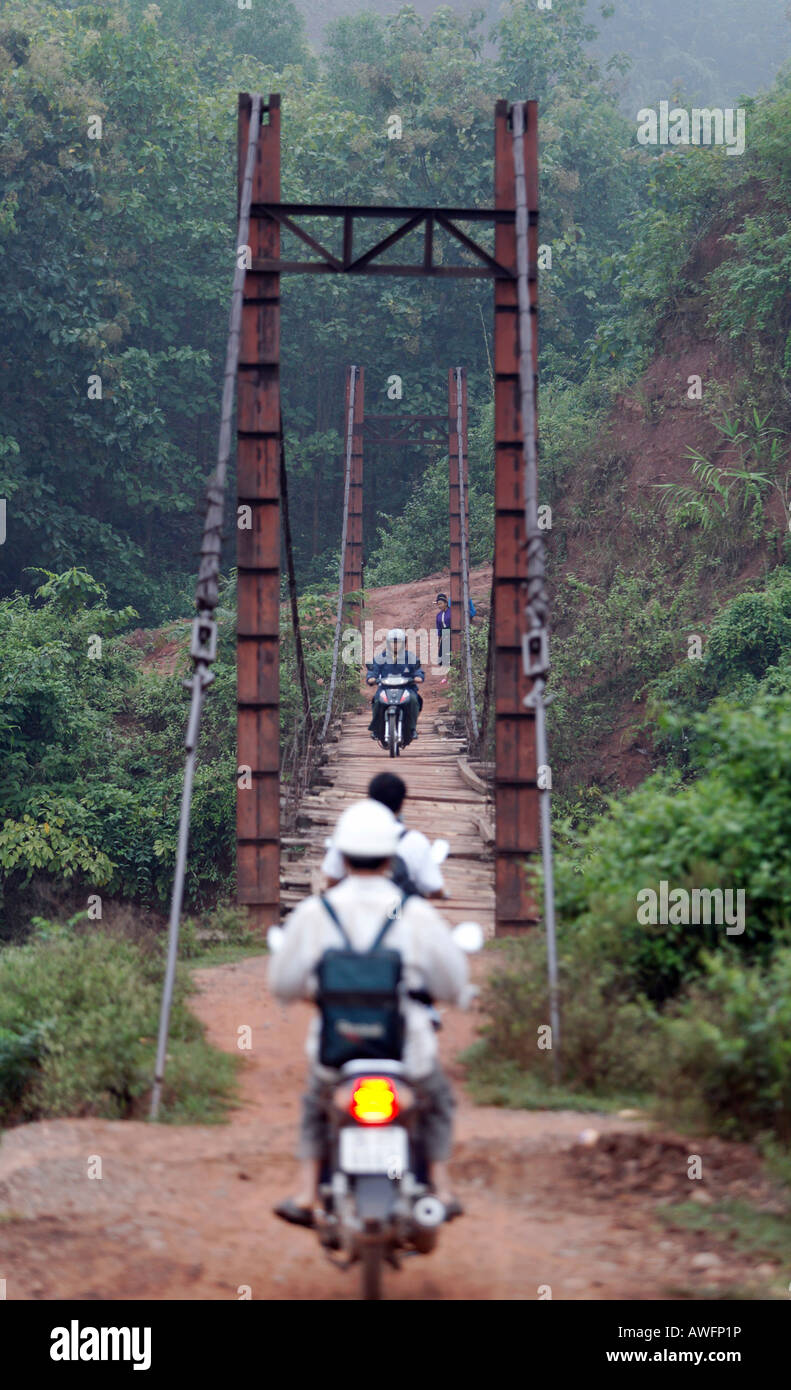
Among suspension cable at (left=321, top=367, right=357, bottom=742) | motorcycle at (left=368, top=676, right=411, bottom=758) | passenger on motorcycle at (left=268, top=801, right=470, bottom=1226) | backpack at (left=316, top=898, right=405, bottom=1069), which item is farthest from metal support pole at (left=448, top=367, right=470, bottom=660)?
backpack at (left=316, top=898, right=405, bottom=1069)

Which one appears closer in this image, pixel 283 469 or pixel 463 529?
pixel 283 469

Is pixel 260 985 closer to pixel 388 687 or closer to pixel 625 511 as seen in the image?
pixel 388 687

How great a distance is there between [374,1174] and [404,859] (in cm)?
260

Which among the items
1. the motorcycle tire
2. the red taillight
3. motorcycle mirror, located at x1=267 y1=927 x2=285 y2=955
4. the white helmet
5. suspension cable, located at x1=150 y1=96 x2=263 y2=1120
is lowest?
the motorcycle tire

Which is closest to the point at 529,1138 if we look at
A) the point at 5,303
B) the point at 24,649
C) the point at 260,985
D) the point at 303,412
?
the point at 260,985

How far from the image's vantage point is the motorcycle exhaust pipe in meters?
3.80

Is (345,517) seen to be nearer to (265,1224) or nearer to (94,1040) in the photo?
(94,1040)

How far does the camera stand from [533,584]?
25.1 ft

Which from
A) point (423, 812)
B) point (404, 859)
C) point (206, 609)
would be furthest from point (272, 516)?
point (404, 859)

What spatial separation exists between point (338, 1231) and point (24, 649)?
15811 millimetres

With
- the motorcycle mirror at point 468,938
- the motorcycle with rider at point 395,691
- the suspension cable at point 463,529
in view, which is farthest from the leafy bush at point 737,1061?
the suspension cable at point 463,529

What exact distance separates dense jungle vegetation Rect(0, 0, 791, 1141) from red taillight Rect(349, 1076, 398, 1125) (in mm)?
1736

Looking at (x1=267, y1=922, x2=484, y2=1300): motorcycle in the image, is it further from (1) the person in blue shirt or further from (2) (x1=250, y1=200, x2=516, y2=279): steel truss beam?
(1) the person in blue shirt

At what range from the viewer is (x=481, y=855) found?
463 inches
